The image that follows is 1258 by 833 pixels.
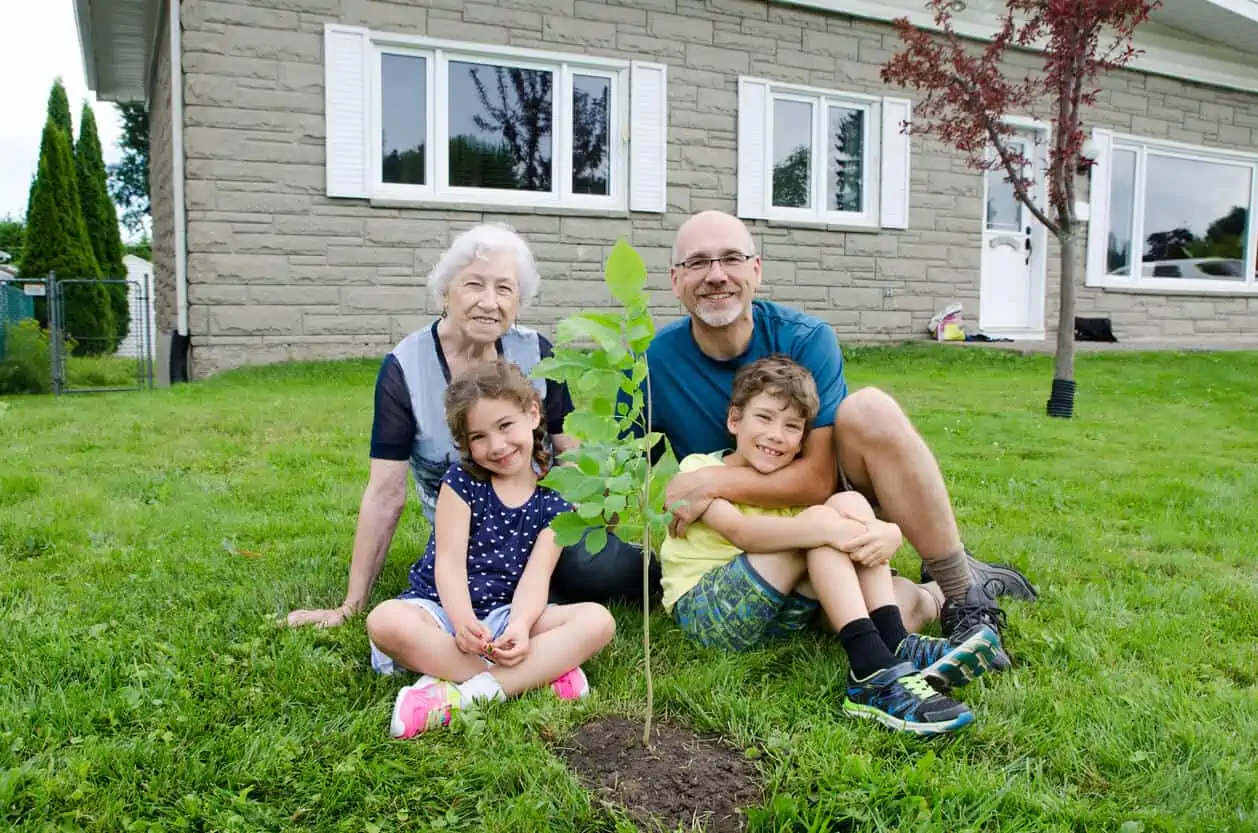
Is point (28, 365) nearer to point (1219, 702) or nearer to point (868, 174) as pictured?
point (868, 174)

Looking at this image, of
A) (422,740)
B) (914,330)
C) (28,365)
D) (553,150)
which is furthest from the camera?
(914,330)

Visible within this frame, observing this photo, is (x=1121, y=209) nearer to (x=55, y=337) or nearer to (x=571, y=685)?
(x=571, y=685)

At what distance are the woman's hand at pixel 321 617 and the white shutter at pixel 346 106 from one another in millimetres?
5560

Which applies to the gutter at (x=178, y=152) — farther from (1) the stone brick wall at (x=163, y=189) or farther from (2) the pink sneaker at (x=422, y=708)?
(2) the pink sneaker at (x=422, y=708)

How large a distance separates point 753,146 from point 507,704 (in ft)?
24.4

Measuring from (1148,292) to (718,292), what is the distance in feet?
34.2

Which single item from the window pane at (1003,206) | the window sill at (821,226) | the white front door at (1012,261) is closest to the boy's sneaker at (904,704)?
the window sill at (821,226)

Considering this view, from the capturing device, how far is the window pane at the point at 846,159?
9.19m

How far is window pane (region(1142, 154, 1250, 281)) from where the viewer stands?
1120cm

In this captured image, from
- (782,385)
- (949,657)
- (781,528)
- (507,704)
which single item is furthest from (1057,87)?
(507,704)

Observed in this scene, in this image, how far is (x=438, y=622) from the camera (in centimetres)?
206

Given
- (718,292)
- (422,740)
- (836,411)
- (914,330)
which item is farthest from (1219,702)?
(914,330)

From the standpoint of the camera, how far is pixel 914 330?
9578 millimetres

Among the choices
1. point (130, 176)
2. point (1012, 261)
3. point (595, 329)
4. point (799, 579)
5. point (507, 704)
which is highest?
point (130, 176)
